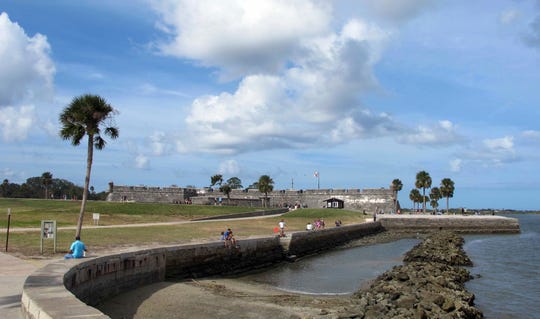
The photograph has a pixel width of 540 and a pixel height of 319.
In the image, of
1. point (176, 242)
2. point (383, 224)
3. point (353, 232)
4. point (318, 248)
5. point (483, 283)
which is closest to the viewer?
point (483, 283)

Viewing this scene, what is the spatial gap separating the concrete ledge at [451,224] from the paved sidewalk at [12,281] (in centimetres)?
5039

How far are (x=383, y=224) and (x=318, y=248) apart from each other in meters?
26.9

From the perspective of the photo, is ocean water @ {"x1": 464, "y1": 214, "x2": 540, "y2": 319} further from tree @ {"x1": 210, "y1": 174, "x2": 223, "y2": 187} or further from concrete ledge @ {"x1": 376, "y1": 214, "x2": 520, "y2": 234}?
tree @ {"x1": 210, "y1": 174, "x2": 223, "y2": 187}

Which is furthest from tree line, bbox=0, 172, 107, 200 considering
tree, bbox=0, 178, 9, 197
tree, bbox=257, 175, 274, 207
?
tree, bbox=257, 175, 274, 207

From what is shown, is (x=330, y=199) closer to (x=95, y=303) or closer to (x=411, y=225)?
(x=411, y=225)

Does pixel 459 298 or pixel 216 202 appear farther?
pixel 216 202

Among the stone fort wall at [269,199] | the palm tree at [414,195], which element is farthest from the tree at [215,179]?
the palm tree at [414,195]

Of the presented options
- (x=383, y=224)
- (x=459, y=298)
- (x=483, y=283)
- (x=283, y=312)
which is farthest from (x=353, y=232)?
(x=283, y=312)

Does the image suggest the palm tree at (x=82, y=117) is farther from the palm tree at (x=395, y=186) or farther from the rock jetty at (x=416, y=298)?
the palm tree at (x=395, y=186)

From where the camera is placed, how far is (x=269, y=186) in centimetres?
7694

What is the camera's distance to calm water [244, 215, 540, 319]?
17703mm

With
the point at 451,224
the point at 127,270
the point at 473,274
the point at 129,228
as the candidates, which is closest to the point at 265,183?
the point at 451,224

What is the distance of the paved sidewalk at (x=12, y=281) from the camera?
329 inches

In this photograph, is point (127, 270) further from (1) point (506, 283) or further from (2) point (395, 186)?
(2) point (395, 186)
